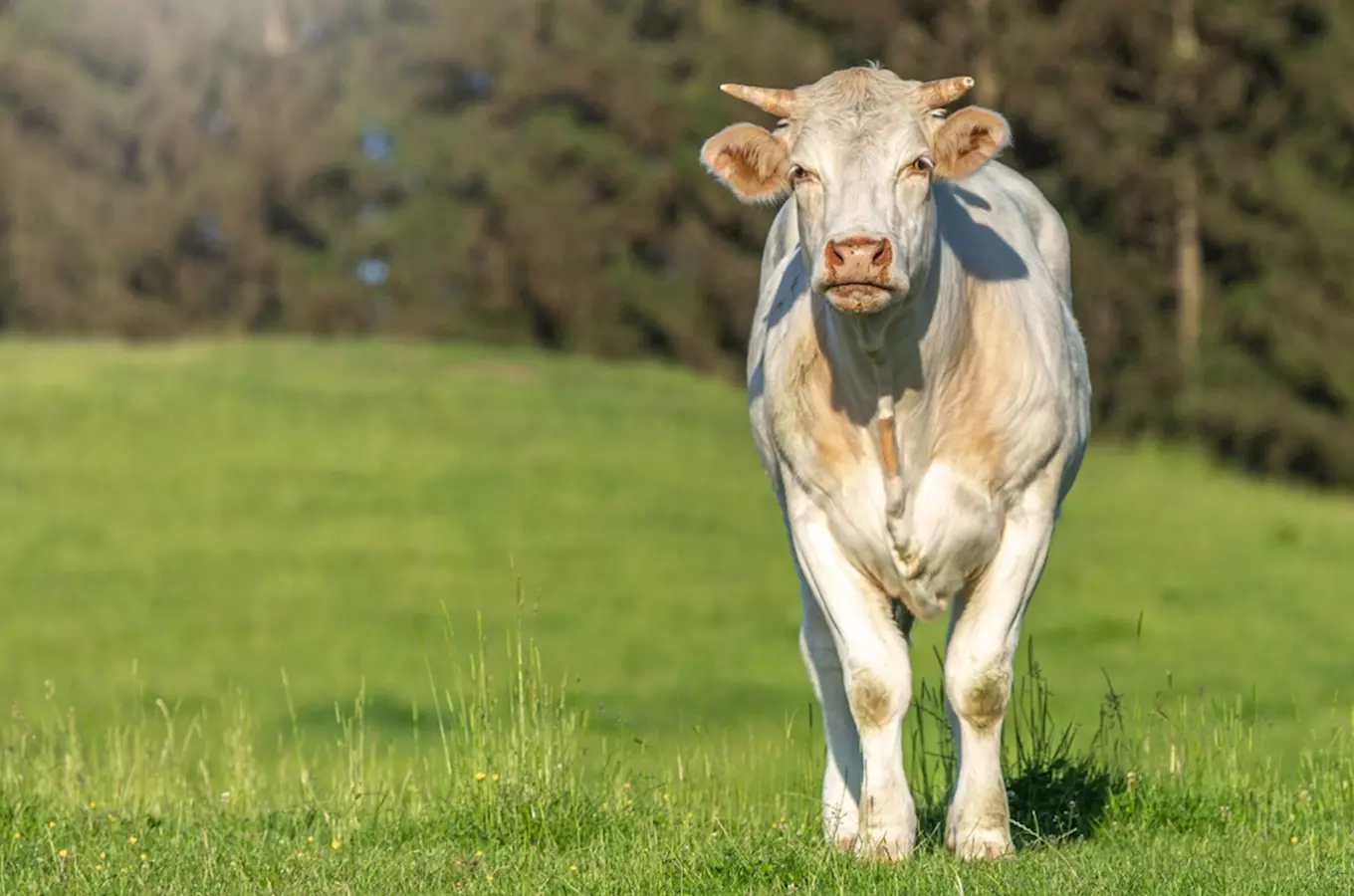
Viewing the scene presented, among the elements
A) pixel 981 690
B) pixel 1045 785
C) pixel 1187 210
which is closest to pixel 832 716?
pixel 1045 785

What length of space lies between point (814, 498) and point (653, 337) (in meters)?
44.2

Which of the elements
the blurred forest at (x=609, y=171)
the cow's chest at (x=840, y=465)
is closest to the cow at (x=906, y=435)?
the cow's chest at (x=840, y=465)

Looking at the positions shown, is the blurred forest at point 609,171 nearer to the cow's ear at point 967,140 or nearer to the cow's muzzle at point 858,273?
the cow's ear at point 967,140

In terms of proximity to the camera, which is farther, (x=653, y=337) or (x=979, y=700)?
(x=653, y=337)

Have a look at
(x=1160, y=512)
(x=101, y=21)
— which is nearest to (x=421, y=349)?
(x=1160, y=512)

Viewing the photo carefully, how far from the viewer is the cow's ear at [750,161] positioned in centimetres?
695

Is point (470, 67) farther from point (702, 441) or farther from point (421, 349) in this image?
point (702, 441)

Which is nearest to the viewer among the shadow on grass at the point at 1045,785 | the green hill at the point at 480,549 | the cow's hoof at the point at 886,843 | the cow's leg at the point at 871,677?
the cow's hoof at the point at 886,843

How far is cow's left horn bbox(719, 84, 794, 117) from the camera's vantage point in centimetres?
677

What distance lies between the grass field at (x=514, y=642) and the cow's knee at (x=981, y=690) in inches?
A: 18.2

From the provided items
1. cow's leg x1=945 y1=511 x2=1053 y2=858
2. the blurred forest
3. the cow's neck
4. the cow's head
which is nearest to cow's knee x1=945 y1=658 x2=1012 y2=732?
cow's leg x1=945 y1=511 x2=1053 y2=858

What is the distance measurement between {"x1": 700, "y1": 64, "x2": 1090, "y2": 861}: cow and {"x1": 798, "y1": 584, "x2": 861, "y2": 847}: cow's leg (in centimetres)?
18

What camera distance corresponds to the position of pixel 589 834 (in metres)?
7.09

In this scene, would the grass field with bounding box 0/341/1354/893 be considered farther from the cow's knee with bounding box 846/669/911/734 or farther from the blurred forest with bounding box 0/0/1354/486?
the blurred forest with bounding box 0/0/1354/486
